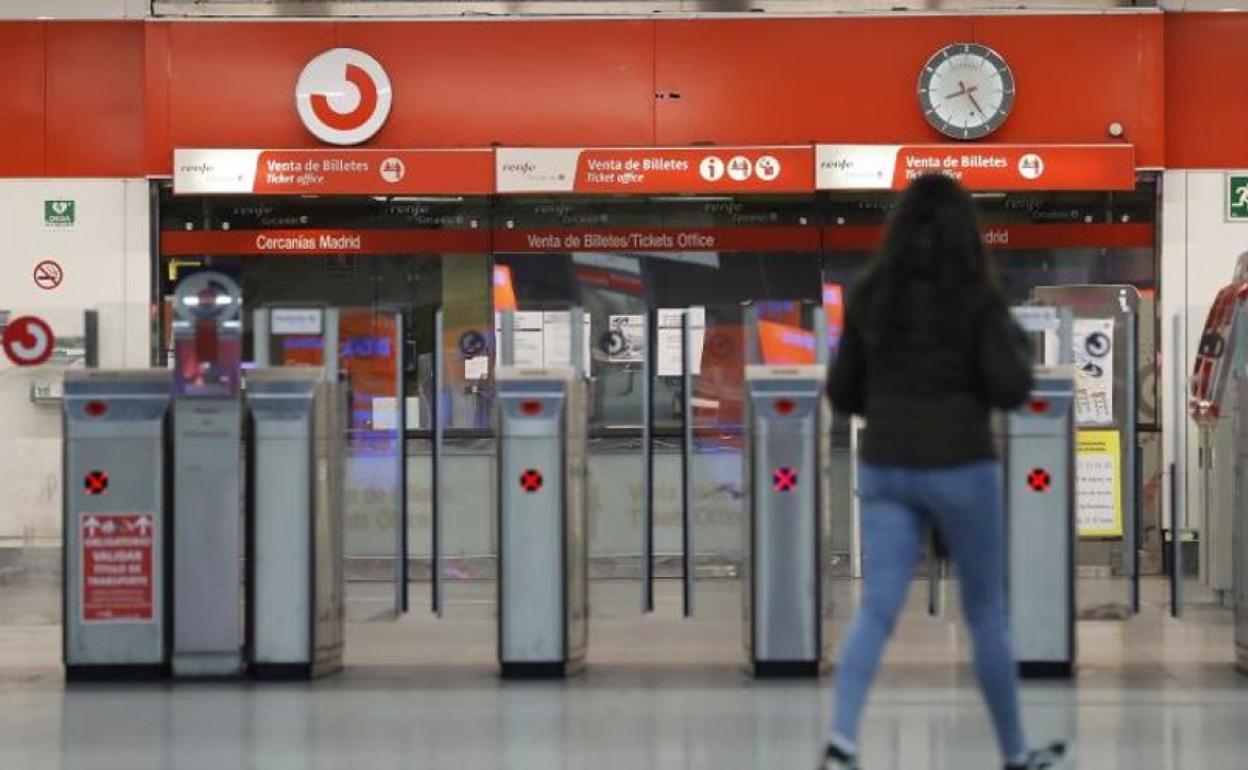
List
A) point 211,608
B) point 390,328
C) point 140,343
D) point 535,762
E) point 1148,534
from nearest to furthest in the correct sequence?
1. point 535,762
2. point 211,608
3. point 140,343
4. point 390,328
5. point 1148,534

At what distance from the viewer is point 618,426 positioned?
585 inches

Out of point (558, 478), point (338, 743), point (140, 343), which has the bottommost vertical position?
point (338, 743)

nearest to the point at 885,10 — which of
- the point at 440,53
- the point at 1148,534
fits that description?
the point at 440,53

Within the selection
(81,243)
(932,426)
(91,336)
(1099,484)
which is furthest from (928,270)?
(81,243)

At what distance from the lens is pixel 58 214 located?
48.9ft

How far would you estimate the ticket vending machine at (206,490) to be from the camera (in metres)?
9.14

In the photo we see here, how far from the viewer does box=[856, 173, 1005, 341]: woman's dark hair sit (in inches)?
253

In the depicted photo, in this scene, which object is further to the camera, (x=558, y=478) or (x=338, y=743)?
(x=558, y=478)

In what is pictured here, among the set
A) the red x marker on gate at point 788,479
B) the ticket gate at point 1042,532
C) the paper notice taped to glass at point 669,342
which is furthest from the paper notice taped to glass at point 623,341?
the ticket gate at point 1042,532

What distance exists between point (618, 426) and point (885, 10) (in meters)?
3.50

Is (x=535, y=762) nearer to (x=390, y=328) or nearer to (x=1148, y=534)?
(x=390, y=328)

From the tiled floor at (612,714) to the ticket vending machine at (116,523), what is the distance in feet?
0.71

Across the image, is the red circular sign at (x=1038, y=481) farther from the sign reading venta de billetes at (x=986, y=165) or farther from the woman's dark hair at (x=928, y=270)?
the sign reading venta de billetes at (x=986, y=165)

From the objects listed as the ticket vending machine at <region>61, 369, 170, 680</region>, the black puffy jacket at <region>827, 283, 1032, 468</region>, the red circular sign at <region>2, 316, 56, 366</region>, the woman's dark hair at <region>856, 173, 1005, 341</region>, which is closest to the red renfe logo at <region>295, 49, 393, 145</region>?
the red circular sign at <region>2, 316, 56, 366</region>
